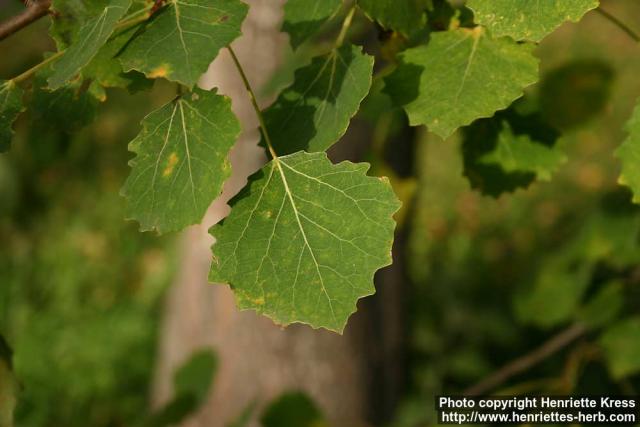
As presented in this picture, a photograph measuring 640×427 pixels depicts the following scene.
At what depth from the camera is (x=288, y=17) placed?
1.05 meters

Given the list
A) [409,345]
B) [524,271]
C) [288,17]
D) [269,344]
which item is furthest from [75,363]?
[288,17]

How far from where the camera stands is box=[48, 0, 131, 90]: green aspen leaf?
2.47 ft

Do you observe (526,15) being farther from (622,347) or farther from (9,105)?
(622,347)

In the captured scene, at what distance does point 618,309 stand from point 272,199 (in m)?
1.27

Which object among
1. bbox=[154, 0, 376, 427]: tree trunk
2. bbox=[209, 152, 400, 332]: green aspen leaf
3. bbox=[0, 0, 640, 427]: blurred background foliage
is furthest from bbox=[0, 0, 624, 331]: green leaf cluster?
bbox=[154, 0, 376, 427]: tree trunk

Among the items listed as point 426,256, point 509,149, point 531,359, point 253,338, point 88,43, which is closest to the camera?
point 88,43

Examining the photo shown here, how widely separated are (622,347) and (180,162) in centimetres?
132

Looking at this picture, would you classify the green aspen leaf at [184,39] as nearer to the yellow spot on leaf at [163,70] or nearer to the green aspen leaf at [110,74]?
the yellow spot on leaf at [163,70]

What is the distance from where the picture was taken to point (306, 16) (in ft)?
3.34

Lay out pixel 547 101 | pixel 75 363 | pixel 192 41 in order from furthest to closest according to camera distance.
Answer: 1. pixel 75 363
2. pixel 547 101
3. pixel 192 41

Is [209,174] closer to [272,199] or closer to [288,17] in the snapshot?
[272,199]

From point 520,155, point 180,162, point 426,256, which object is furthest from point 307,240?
point 426,256

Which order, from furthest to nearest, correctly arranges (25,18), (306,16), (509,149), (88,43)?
(509,149)
(306,16)
(25,18)
(88,43)

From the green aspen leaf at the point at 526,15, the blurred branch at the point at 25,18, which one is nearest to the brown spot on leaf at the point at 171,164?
the blurred branch at the point at 25,18
